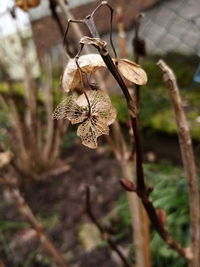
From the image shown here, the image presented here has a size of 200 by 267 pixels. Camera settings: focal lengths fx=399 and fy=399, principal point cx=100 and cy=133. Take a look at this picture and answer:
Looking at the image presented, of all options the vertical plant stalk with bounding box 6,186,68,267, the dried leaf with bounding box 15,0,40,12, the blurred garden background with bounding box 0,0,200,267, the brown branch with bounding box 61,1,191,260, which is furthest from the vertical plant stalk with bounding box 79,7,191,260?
the blurred garden background with bounding box 0,0,200,267

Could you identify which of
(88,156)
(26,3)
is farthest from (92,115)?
(88,156)

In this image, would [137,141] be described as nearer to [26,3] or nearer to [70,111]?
[70,111]

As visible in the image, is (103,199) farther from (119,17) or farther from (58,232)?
(119,17)

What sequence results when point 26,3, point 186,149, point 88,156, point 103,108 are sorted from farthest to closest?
point 88,156 < point 26,3 < point 186,149 < point 103,108

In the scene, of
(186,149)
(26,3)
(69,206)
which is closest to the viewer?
(186,149)

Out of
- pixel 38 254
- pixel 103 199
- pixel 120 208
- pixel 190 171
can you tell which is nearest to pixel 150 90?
pixel 103 199

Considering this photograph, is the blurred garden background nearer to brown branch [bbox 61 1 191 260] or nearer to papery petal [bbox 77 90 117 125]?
brown branch [bbox 61 1 191 260]

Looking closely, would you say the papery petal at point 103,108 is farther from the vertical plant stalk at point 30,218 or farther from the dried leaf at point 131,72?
the vertical plant stalk at point 30,218
